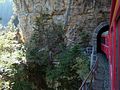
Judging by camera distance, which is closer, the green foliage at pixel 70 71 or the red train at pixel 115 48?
the red train at pixel 115 48

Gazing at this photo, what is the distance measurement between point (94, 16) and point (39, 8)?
4147 millimetres

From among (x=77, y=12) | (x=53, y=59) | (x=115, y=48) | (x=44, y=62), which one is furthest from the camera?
(x=77, y=12)

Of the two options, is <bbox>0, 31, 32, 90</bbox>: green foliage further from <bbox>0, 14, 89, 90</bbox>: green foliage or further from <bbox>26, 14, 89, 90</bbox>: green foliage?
<bbox>26, 14, 89, 90</bbox>: green foliage

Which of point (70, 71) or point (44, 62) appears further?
point (44, 62)

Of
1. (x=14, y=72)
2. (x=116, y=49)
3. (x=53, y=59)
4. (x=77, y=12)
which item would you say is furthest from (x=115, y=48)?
(x=77, y=12)

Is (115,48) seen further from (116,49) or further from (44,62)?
(44,62)

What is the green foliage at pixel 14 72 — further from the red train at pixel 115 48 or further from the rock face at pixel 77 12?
the red train at pixel 115 48

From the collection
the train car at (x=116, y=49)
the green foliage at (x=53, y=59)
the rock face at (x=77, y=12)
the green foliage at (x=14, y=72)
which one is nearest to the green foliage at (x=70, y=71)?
the green foliage at (x=53, y=59)

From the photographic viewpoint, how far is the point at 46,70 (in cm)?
1541

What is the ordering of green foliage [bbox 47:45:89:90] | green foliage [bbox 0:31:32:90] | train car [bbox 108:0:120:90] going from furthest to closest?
green foliage [bbox 0:31:32:90] < green foliage [bbox 47:45:89:90] < train car [bbox 108:0:120:90]

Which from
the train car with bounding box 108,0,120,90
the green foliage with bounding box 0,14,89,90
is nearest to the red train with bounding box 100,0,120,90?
the train car with bounding box 108,0,120,90

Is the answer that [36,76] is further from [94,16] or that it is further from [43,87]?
[94,16]

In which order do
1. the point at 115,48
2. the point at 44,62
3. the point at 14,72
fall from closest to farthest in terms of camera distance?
the point at 115,48 < the point at 14,72 < the point at 44,62

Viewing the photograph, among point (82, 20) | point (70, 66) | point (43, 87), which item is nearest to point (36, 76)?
point (43, 87)
